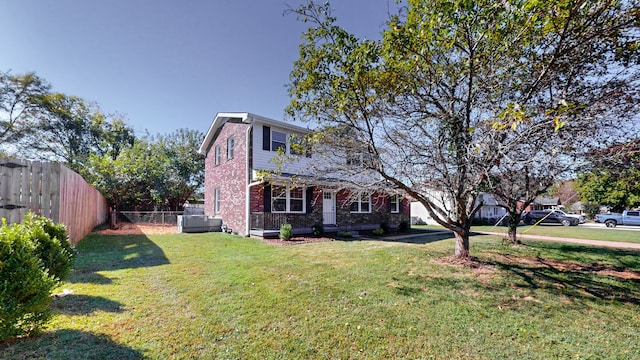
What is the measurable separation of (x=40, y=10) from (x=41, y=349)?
1088cm

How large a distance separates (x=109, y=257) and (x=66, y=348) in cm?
562

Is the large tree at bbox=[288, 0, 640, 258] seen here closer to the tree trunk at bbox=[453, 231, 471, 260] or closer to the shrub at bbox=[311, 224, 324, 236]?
the tree trunk at bbox=[453, 231, 471, 260]

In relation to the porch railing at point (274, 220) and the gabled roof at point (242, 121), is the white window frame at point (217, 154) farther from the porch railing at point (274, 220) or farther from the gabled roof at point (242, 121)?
the porch railing at point (274, 220)

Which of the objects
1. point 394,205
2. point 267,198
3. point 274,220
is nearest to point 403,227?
point 394,205

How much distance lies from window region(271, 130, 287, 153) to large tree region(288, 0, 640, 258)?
646 cm

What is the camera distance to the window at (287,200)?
1297 cm

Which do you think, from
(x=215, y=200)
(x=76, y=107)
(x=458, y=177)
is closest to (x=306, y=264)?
(x=458, y=177)

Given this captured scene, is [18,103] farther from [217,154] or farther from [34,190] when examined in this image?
[34,190]

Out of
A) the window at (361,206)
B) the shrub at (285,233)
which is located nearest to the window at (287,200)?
the shrub at (285,233)

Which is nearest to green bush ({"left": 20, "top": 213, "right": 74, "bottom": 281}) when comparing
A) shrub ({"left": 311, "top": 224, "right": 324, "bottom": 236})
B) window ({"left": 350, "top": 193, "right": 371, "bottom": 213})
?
shrub ({"left": 311, "top": 224, "right": 324, "bottom": 236})

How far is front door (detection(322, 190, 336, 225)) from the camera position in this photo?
14.6 metres

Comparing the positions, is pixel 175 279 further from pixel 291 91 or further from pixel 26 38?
pixel 26 38

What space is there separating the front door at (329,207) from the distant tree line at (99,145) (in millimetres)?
14550

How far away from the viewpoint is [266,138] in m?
13.1
